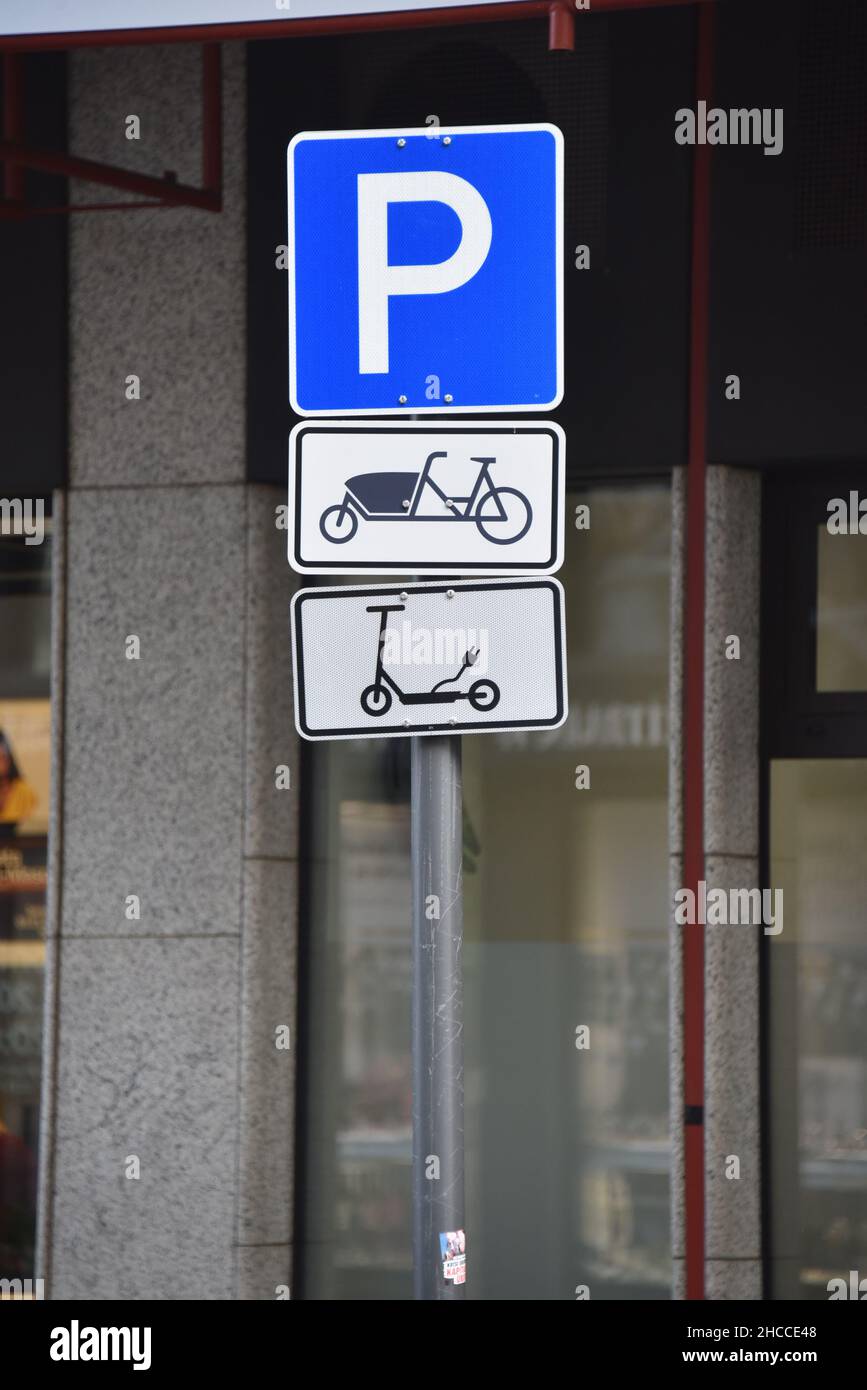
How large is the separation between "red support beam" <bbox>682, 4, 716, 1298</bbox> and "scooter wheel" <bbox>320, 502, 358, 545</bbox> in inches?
100

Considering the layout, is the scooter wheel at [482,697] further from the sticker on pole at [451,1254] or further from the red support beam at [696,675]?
the red support beam at [696,675]

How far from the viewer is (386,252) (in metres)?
3.70

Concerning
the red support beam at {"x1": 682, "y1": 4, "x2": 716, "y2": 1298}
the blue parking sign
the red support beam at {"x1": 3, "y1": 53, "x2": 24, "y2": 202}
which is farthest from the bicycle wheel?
the red support beam at {"x1": 3, "y1": 53, "x2": 24, "y2": 202}

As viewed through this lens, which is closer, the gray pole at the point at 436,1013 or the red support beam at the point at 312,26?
the gray pole at the point at 436,1013

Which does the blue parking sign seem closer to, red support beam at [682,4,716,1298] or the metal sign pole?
the metal sign pole

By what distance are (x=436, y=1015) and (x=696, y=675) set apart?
2.70m

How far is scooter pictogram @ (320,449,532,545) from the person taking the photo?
359cm

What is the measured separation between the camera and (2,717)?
6906 mm

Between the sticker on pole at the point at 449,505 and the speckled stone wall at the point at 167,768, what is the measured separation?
273 cm

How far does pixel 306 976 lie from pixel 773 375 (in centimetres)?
245

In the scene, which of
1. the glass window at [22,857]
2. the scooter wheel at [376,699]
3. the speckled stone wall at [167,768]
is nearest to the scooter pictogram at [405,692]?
the scooter wheel at [376,699]

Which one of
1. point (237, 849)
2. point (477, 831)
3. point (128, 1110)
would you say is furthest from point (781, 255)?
point (128, 1110)

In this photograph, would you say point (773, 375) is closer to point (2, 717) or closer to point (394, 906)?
point (394, 906)

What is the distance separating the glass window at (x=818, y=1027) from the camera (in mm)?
6020
